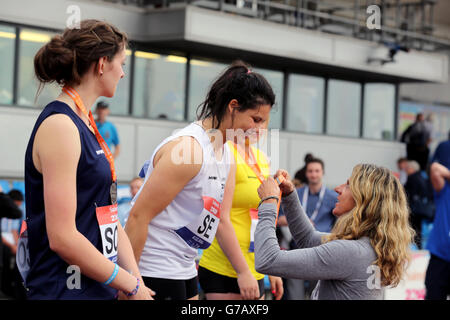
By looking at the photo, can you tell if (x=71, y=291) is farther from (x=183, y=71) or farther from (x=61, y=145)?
(x=183, y=71)

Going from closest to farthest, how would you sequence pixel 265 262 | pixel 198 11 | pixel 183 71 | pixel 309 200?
1. pixel 265 262
2. pixel 309 200
3. pixel 198 11
4. pixel 183 71

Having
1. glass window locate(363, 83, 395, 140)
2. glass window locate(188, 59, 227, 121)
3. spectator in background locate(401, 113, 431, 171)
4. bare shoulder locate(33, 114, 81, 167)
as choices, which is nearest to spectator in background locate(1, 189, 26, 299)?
bare shoulder locate(33, 114, 81, 167)

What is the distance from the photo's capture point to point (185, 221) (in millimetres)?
3238

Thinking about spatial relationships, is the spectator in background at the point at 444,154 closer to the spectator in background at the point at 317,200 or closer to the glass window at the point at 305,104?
the spectator in background at the point at 317,200

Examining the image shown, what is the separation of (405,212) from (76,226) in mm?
1432

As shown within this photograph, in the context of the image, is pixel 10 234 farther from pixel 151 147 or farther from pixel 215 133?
pixel 215 133

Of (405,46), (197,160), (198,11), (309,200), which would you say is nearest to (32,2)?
(198,11)

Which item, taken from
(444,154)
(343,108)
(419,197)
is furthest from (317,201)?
(343,108)

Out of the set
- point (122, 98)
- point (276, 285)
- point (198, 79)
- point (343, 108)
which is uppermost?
point (198, 79)

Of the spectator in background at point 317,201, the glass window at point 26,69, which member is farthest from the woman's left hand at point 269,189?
the glass window at point 26,69

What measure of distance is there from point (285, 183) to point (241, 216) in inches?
48.0

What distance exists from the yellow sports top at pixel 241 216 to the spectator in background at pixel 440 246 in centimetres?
189

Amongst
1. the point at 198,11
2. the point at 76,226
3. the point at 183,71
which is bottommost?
the point at 76,226

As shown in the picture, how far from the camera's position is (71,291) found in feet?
7.72
